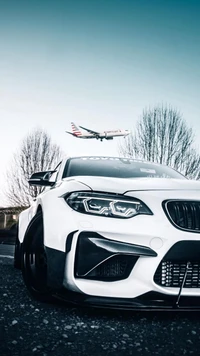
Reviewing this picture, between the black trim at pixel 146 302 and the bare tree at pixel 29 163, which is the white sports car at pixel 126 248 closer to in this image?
the black trim at pixel 146 302

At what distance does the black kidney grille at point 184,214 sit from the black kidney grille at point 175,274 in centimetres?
22

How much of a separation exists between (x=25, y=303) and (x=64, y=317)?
1.50ft

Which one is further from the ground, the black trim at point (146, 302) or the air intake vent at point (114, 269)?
the air intake vent at point (114, 269)

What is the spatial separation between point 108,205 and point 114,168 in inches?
59.4

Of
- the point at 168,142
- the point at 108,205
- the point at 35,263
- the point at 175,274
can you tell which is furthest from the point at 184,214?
the point at 168,142

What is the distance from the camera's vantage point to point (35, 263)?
2.68m

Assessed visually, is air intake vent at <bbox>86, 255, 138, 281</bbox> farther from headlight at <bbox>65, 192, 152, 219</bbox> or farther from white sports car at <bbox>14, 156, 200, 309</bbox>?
headlight at <bbox>65, 192, 152, 219</bbox>

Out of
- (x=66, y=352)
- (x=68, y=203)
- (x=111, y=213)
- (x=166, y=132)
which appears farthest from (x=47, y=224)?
(x=166, y=132)

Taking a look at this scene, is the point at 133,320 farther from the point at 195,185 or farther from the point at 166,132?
the point at 166,132

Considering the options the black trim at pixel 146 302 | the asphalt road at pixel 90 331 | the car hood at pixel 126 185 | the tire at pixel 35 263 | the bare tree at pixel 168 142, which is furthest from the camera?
the bare tree at pixel 168 142

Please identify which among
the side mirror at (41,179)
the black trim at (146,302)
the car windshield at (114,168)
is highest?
the car windshield at (114,168)

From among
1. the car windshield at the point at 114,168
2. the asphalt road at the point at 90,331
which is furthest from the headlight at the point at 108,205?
the car windshield at the point at 114,168

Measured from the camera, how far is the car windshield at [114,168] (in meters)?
3.58

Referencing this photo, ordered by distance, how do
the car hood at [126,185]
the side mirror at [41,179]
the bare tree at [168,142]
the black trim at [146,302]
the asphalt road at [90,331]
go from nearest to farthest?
the asphalt road at [90,331] → the black trim at [146,302] → the car hood at [126,185] → the side mirror at [41,179] → the bare tree at [168,142]
